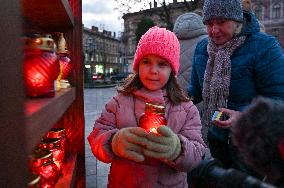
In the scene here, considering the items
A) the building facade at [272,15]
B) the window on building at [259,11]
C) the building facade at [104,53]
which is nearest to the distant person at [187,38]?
the building facade at [272,15]

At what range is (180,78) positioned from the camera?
3518 mm

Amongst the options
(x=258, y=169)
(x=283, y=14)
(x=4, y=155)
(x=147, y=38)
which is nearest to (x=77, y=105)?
(x=147, y=38)

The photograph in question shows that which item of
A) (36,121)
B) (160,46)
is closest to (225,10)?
(160,46)

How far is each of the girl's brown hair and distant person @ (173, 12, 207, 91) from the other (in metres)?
1.47

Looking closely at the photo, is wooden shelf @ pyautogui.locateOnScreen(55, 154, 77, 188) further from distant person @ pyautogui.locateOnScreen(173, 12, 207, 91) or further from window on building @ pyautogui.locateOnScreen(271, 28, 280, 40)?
window on building @ pyautogui.locateOnScreen(271, 28, 280, 40)

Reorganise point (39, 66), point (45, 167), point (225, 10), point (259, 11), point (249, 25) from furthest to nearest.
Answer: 1. point (259, 11)
2. point (249, 25)
3. point (225, 10)
4. point (45, 167)
5. point (39, 66)

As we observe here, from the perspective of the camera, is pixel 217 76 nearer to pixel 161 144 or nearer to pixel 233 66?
pixel 233 66

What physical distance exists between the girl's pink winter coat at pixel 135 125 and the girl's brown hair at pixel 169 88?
33 millimetres

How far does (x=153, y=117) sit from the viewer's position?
1569 mm

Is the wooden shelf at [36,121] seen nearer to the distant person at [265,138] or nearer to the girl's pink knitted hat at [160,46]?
the distant person at [265,138]

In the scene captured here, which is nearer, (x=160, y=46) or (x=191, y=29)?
(x=160, y=46)

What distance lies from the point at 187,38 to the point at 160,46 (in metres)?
1.88

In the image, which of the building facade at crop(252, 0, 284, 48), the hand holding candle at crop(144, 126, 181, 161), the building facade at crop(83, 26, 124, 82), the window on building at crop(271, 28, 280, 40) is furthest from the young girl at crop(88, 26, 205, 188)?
the building facade at crop(83, 26, 124, 82)

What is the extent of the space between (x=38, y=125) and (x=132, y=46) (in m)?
64.9
